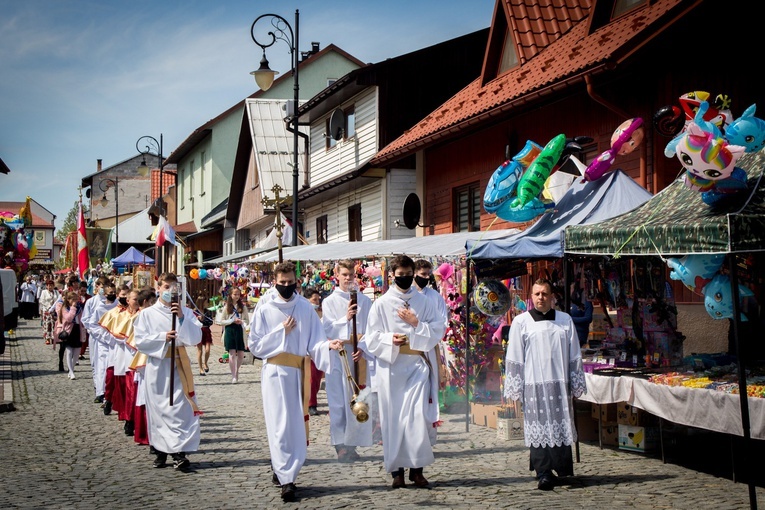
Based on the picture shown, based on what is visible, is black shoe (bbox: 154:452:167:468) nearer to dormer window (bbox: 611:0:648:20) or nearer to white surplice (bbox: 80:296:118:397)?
white surplice (bbox: 80:296:118:397)

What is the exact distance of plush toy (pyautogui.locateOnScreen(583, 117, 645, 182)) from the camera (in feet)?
38.3

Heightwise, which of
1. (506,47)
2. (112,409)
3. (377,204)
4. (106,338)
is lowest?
(112,409)

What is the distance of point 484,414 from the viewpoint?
12.0 metres

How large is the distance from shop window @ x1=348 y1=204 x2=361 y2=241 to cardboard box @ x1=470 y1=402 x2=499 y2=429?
45.7 feet

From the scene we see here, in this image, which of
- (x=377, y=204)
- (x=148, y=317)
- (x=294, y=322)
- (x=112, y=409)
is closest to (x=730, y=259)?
(x=294, y=322)

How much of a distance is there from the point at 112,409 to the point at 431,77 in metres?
14.1

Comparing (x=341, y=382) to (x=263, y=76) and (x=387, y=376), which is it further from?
(x=263, y=76)

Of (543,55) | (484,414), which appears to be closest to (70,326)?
(484,414)

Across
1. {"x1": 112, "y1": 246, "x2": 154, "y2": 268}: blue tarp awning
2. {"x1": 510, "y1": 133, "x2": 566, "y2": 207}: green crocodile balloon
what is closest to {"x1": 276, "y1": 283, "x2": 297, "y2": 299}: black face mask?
{"x1": 510, "y1": 133, "x2": 566, "y2": 207}: green crocodile balloon

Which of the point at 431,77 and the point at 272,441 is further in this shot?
the point at 431,77

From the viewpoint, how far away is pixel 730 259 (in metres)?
7.70

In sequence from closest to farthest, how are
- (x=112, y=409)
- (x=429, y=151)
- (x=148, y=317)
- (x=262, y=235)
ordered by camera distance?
(x=148, y=317), (x=112, y=409), (x=429, y=151), (x=262, y=235)

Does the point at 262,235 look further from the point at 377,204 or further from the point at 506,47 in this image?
the point at 506,47

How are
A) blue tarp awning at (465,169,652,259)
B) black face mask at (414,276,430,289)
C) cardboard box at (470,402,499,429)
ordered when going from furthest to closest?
1. cardboard box at (470,402,499,429)
2. blue tarp awning at (465,169,652,259)
3. black face mask at (414,276,430,289)
